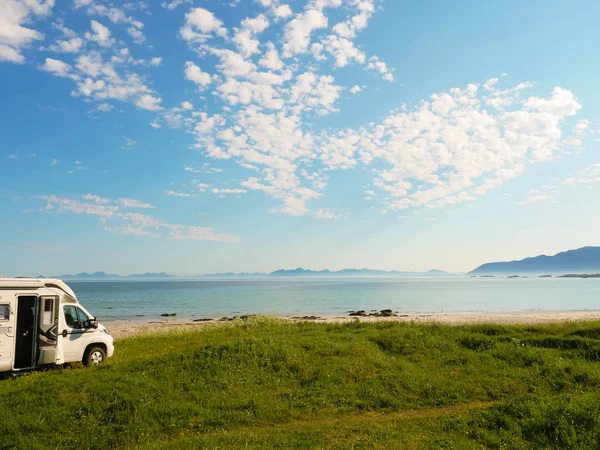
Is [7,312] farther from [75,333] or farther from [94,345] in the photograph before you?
[94,345]

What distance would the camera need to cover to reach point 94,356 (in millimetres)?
19828

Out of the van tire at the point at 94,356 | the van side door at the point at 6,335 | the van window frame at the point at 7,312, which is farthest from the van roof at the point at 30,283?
the van tire at the point at 94,356

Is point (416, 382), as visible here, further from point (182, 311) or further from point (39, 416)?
point (182, 311)

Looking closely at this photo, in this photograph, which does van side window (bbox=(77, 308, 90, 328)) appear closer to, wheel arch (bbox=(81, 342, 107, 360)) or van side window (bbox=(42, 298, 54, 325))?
wheel arch (bbox=(81, 342, 107, 360))

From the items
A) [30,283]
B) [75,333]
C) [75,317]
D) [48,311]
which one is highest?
[30,283]

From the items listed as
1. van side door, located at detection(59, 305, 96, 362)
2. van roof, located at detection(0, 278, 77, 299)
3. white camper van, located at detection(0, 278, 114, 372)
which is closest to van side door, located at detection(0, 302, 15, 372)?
white camper van, located at detection(0, 278, 114, 372)

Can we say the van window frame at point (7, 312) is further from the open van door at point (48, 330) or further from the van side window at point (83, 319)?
the van side window at point (83, 319)

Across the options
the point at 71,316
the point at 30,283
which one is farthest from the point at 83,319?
the point at 30,283

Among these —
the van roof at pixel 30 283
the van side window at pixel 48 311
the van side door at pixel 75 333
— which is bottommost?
the van side door at pixel 75 333

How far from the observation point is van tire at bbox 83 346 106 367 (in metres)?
19.5

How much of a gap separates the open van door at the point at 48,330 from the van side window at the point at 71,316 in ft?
2.48

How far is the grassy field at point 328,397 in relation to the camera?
11.0 m

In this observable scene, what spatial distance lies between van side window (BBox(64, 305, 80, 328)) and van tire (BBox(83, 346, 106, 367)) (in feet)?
4.60

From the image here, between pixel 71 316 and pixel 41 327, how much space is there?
1618 mm
